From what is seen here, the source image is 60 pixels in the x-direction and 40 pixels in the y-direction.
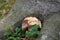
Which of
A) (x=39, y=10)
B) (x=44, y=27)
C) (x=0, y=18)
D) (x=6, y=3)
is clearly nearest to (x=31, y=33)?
(x=44, y=27)

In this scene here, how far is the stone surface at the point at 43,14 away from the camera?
285 cm

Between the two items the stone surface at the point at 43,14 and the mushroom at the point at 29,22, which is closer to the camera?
the stone surface at the point at 43,14

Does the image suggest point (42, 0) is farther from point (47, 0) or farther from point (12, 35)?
point (12, 35)

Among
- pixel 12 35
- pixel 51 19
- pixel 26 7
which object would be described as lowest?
pixel 12 35

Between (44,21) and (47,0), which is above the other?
(47,0)

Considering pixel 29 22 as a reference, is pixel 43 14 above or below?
above

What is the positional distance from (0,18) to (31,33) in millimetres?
912

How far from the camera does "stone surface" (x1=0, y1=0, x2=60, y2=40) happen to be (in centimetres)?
285

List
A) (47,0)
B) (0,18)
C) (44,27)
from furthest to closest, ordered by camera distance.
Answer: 1. (0,18)
2. (47,0)
3. (44,27)

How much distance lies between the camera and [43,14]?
3.20 metres

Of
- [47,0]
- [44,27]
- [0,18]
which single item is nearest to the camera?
[44,27]

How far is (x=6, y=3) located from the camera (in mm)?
4051

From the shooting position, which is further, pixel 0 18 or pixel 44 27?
pixel 0 18

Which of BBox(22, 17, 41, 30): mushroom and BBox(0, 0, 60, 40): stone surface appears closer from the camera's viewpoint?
BBox(0, 0, 60, 40): stone surface
